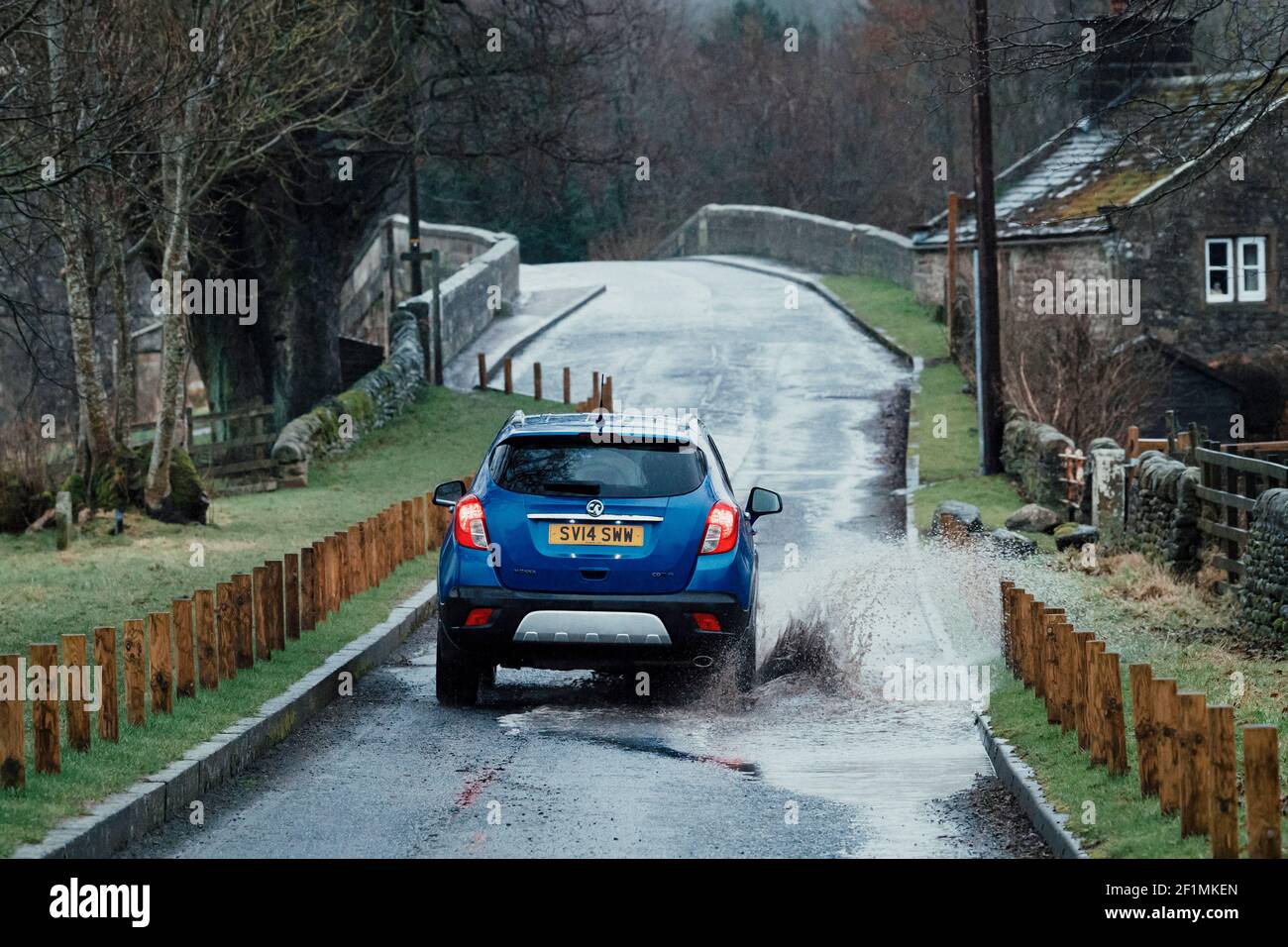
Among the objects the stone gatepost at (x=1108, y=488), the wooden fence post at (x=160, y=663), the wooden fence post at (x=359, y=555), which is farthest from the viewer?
the stone gatepost at (x=1108, y=488)

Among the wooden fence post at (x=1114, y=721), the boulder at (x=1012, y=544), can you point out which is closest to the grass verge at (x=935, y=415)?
the boulder at (x=1012, y=544)

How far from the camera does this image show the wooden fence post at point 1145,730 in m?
7.89

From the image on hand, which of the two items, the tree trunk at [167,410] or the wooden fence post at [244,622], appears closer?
the wooden fence post at [244,622]

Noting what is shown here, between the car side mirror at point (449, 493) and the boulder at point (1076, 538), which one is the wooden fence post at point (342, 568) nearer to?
the car side mirror at point (449, 493)

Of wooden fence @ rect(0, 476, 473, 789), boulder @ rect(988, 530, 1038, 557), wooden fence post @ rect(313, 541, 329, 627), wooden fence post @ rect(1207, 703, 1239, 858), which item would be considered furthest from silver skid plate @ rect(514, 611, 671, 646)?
boulder @ rect(988, 530, 1038, 557)

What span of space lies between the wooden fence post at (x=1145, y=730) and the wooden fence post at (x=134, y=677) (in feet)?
16.8

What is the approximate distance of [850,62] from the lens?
8262 centimetres

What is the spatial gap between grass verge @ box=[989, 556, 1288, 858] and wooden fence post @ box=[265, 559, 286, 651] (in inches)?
191

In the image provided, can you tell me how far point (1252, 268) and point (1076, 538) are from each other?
21.0m

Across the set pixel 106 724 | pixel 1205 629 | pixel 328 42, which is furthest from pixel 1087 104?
pixel 106 724

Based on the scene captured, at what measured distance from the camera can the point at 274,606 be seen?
12.6 m

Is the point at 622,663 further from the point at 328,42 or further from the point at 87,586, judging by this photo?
the point at 328,42

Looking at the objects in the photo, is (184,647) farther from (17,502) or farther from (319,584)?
(17,502)

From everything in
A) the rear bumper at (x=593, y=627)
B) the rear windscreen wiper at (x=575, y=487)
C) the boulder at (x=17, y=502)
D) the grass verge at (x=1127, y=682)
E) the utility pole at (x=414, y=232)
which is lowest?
the grass verge at (x=1127, y=682)
